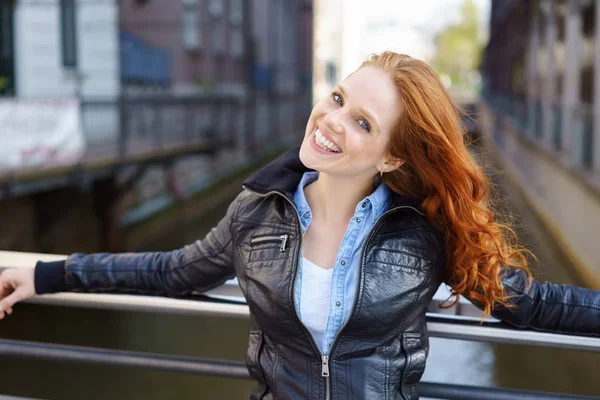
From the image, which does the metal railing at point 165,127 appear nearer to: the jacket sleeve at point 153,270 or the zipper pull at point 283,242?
the jacket sleeve at point 153,270

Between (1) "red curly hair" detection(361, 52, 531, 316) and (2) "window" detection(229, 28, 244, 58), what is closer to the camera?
(1) "red curly hair" detection(361, 52, 531, 316)

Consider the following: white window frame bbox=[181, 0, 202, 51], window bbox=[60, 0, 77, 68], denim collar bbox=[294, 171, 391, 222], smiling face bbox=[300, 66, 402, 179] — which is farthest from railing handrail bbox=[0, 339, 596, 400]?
white window frame bbox=[181, 0, 202, 51]

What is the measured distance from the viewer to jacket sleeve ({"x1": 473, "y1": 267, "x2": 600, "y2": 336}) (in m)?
A: 1.50

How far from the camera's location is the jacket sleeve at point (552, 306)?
1499 millimetres

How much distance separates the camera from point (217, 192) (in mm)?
17797

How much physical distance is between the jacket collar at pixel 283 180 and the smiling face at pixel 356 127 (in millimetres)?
77

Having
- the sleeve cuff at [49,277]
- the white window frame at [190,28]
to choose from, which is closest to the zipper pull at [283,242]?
the sleeve cuff at [49,277]

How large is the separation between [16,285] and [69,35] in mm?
12177

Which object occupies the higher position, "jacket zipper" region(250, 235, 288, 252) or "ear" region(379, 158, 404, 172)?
"ear" region(379, 158, 404, 172)

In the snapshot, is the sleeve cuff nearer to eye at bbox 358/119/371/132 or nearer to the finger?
the finger

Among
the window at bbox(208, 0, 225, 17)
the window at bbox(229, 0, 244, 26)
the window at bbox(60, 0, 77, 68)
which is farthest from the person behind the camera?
the window at bbox(229, 0, 244, 26)

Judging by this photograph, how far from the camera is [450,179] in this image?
5.05 feet

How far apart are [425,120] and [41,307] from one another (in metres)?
6.79

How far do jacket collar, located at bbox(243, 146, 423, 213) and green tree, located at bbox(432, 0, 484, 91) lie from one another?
257 ft
